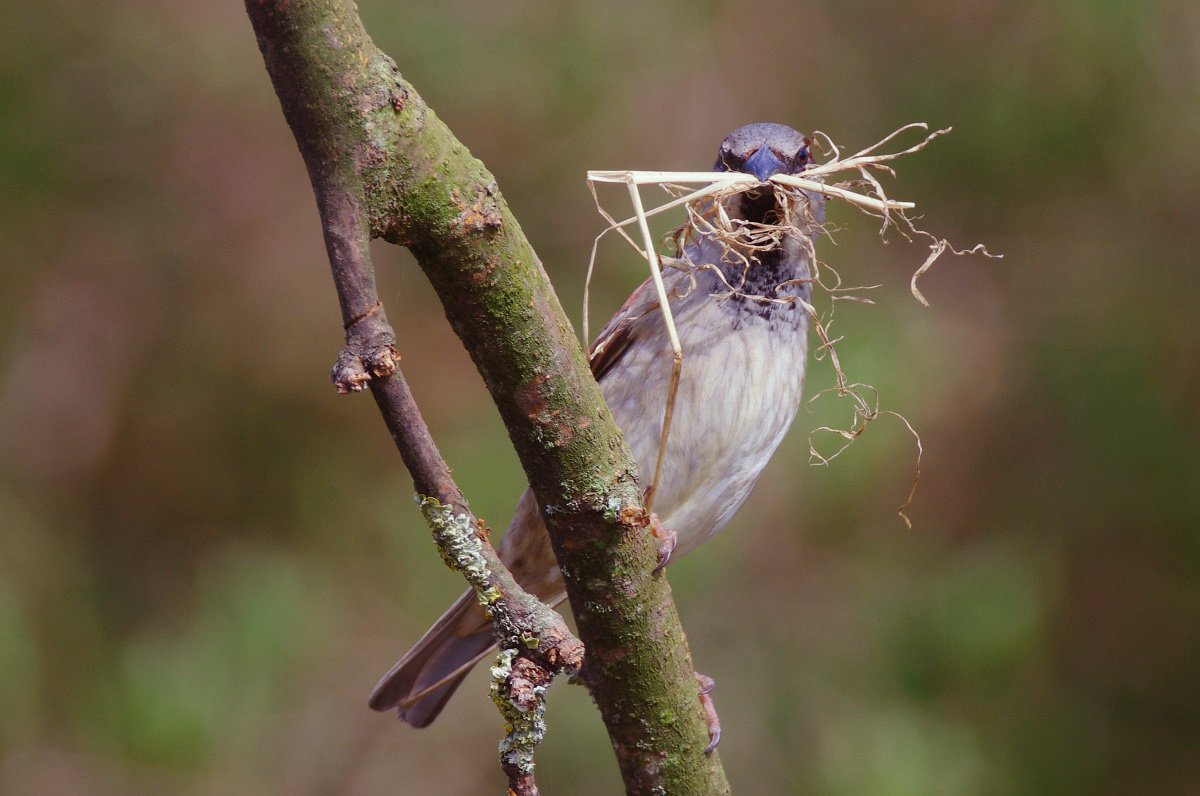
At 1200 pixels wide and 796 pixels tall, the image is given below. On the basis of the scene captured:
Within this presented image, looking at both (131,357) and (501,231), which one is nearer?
(501,231)

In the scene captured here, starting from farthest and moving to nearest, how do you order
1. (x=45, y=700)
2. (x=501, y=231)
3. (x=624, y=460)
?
(x=45, y=700)
(x=624, y=460)
(x=501, y=231)

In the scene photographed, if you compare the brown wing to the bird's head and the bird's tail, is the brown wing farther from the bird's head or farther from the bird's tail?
the bird's tail

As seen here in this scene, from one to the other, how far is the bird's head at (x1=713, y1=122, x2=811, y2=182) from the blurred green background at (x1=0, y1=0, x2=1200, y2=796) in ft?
5.53

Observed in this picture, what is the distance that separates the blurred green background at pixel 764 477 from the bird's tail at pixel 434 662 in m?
1.11

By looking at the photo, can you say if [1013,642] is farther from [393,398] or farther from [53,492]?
[53,492]

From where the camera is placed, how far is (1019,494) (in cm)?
524

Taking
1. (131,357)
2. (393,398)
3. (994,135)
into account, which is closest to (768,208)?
(393,398)

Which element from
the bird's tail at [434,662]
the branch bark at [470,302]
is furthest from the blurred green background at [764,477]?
the branch bark at [470,302]

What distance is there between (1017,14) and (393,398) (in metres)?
4.90

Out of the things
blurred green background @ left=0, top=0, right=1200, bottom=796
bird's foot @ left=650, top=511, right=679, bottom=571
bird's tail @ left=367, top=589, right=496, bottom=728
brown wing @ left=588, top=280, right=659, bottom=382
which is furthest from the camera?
blurred green background @ left=0, top=0, right=1200, bottom=796

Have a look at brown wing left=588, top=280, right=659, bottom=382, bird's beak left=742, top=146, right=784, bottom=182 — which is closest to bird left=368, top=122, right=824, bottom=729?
brown wing left=588, top=280, right=659, bottom=382

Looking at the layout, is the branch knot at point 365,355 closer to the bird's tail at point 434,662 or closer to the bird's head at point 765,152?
the bird's head at point 765,152

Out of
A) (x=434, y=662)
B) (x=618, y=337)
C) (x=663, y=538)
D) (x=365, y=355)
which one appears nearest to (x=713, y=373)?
(x=618, y=337)

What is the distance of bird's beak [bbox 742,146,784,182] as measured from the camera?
2.25 meters
